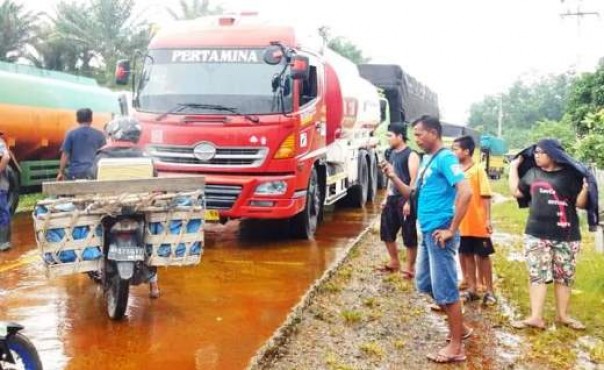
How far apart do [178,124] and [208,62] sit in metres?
0.92

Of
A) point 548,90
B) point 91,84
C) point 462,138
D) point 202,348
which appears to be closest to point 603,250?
point 462,138

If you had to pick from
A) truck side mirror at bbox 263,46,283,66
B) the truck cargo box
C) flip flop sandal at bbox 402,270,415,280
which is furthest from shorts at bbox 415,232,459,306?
the truck cargo box

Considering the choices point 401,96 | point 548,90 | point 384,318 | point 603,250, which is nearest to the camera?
point 384,318

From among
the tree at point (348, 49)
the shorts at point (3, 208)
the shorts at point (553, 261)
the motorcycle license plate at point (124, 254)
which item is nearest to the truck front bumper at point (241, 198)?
the shorts at point (3, 208)

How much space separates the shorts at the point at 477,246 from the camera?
6.59 m

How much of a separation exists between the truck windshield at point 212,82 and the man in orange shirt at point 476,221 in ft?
9.48

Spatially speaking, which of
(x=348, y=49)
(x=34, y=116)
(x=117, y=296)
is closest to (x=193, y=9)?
(x=348, y=49)

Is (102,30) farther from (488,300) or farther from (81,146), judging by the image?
(488,300)

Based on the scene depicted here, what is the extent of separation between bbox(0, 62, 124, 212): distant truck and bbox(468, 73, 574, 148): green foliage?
46.8 m

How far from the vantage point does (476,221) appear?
6586 millimetres

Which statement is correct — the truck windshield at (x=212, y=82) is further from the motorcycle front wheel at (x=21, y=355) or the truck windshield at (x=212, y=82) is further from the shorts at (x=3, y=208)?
the motorcycle front wheel at (x=21, y=355)

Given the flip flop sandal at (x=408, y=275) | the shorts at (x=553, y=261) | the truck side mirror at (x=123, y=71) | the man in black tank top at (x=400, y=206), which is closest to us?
the shorts at (x=553, y=261)

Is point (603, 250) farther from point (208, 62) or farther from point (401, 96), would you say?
point (401, 96)

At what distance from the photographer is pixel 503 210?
50.3 ft
